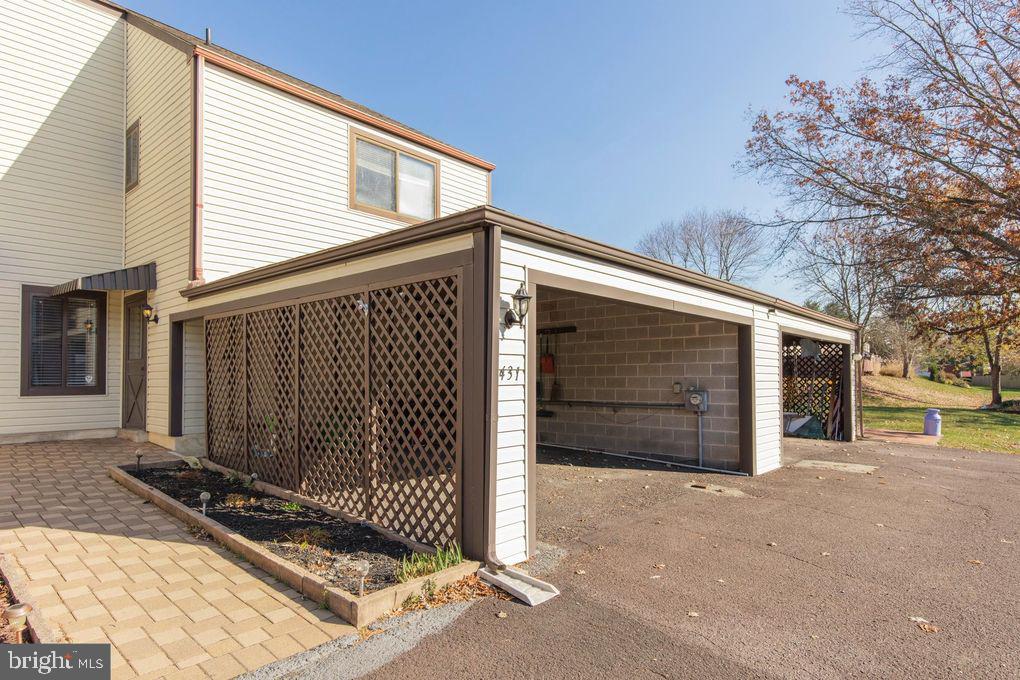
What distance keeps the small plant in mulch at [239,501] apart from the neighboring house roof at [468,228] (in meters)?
2.38

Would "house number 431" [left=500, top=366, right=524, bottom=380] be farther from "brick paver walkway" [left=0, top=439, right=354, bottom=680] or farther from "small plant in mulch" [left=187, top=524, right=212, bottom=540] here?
"small plant in mulch" [left=187, top=524, right=212, bottom=540]

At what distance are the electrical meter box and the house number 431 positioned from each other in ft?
15.5

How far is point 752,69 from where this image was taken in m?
11.8

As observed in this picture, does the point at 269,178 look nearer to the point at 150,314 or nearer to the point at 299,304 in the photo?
the point at 150,314

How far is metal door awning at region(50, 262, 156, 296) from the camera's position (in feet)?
26.4

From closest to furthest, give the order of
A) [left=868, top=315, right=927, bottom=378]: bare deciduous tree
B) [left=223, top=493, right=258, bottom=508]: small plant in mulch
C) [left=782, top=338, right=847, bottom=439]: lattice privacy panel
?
1. [left=223, top=493, right=258, bottom=508]: small plant in mulch
2. [left=782, top=338, right=847, bottom=439]: lattice privacy panel
3. [left=868, top=315, right=927, bottom=378]: bare deciduous tree

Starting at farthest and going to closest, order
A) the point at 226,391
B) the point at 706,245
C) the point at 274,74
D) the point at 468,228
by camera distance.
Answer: the point at 706,245 → the point at 274,74 → the point at 226,391 → the point at 468,228

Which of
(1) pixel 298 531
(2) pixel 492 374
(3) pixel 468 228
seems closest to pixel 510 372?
(2) pixel 492 374

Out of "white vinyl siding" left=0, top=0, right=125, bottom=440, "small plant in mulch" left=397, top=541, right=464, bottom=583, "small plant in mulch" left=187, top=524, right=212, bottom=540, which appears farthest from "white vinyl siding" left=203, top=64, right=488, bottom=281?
"small plant in mulch" left=397, top=541, right=464, bottom=583

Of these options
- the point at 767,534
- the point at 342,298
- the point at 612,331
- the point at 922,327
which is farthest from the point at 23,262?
the point at 922,327

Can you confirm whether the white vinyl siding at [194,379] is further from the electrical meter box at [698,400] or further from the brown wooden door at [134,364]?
the electrical meter box at [698,400]

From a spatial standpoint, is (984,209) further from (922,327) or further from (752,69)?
(752,69)

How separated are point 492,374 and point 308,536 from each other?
2.03 m

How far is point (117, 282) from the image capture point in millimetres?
8266
